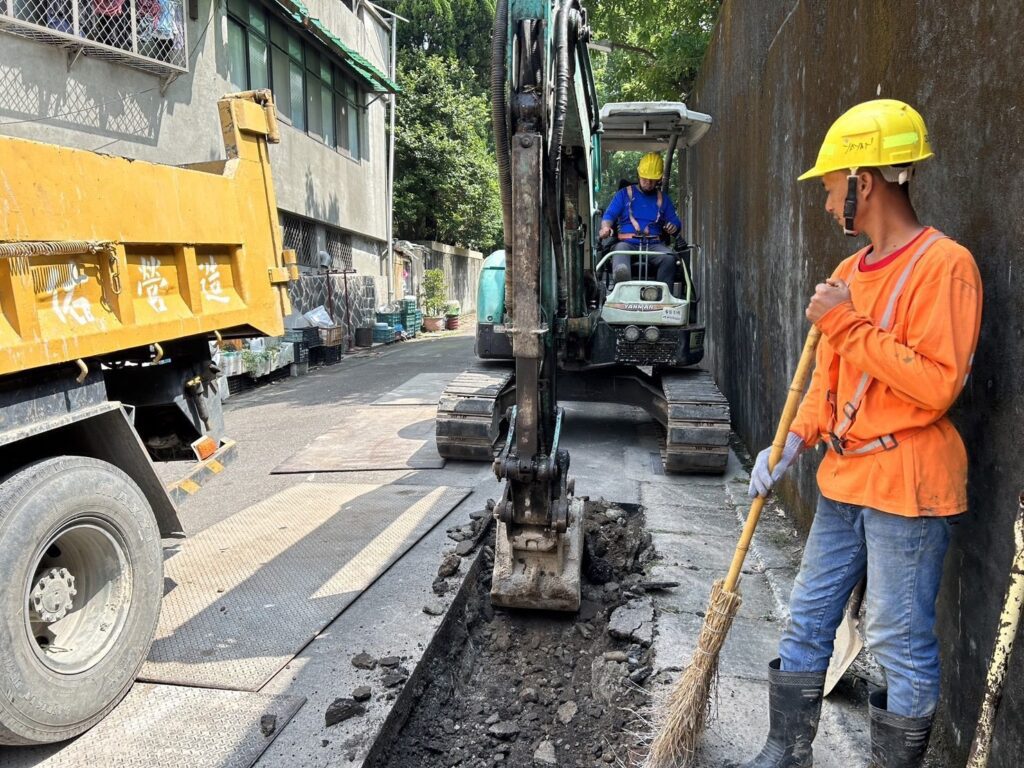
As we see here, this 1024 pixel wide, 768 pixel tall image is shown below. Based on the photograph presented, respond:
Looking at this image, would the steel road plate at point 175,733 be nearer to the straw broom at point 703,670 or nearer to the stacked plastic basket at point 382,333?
the straw broom at point 703,670

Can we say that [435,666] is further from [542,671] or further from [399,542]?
[399,542]

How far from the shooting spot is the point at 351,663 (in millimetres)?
3393

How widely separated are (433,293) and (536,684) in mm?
21114

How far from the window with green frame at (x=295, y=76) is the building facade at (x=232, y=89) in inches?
1.4

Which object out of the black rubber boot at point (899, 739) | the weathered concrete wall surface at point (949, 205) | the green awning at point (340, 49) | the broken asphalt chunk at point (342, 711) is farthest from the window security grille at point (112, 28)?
the black rubber boot at point (899, 739)

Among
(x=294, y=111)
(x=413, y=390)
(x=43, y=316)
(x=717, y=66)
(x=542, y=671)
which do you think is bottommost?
(x=542, y=671)

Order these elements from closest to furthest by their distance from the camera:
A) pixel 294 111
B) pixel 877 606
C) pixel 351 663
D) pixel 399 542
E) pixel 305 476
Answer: pixel 877 606
pixel 351 663
pixel 399 542
pixel 305 476
pixel 294 111

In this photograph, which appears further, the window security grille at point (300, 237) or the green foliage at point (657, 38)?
the window security grille at point (300, 237)

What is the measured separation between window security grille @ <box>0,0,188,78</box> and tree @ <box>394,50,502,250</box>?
1375cm

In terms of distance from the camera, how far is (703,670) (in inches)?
106

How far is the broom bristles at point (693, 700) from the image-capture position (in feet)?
8.73

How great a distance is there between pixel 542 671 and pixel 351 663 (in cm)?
85

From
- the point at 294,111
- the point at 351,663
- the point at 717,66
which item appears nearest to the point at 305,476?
the point at 351,663

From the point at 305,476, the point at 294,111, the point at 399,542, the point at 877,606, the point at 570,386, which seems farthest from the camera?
the point at 294,111
